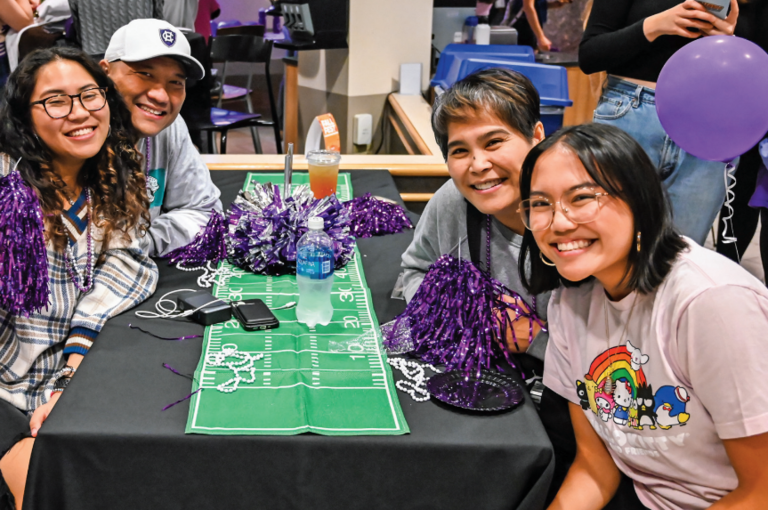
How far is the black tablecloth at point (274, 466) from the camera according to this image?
40.3 inches

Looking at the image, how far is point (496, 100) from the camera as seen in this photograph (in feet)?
4.36

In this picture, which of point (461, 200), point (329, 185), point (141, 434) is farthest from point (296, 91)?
point (141, 434)

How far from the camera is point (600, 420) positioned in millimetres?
1132

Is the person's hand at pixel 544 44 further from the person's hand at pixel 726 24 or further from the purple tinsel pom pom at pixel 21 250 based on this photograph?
the purple tinsel pom pom at pixel 21 250

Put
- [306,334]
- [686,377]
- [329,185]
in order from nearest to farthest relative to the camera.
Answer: [686,377]
[306,334]
[329,185]

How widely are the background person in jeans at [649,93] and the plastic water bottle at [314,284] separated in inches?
34.0

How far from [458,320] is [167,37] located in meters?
1.08

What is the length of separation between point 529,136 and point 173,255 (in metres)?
0.93

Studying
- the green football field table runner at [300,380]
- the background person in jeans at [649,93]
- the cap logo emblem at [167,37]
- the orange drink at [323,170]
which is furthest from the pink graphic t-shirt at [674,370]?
the cap logo emblem at [167,37]

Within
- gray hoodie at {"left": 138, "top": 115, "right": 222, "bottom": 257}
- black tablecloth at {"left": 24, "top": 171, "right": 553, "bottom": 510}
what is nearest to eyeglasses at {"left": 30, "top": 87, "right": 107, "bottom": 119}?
gray hoodie at {"left": 138, "top": 115, "right": 222, "bottom": 257}

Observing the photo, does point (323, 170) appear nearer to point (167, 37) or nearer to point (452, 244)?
point (167, 37)

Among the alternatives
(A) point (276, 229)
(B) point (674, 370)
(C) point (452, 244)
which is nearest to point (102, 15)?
(A) point (276, 229)

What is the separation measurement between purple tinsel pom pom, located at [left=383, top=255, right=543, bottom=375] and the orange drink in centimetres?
83

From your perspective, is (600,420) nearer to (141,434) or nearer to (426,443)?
(426,443)
